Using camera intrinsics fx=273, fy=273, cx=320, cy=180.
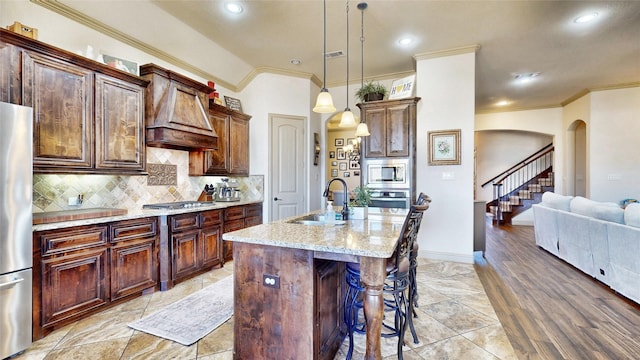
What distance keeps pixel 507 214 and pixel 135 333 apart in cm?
856

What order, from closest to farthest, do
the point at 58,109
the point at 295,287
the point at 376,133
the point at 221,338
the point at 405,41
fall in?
the point at 295,287 → the point at 221,338 → the point at 58,109 → the point at 405,41 → the point at 376,133

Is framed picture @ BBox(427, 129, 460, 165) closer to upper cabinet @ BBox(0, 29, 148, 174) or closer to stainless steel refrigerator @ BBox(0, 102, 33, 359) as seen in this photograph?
upper cabinet @ BBox(0, 29, 148, 174)

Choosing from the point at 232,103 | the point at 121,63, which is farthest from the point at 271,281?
the point at 232,103

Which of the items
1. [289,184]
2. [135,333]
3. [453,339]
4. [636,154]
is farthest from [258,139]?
[636,154]

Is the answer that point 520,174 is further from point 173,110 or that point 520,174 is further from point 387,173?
point 173,110

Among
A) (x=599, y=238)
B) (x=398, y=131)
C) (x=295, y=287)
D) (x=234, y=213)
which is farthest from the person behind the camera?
(x=398, y=131)

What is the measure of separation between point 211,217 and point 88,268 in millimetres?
1378

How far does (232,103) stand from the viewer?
479 cm

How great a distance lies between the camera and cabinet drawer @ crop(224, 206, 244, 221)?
3857 mm

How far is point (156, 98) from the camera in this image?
10.4 feet

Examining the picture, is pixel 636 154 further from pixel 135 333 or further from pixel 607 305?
pixel 135 333

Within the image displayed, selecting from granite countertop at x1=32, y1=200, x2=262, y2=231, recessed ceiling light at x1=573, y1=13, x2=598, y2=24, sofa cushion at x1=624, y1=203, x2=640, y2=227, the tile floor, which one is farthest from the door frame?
sofa cushion at x1=624, y1=203, x2=640, y2=227

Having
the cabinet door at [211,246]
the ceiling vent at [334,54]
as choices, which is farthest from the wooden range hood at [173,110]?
the ceiling vent at [334,54]

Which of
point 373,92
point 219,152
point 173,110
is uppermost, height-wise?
point 373,92
